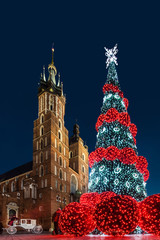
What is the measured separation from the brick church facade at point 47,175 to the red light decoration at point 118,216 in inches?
1124

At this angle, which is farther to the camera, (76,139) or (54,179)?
(76,139)

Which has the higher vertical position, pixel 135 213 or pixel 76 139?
pixel 76 139

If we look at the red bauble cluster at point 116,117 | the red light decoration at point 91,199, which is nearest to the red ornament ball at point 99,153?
the red bauble cluster at point 116,117

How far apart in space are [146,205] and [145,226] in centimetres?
97

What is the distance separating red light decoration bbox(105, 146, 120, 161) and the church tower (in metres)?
23.7

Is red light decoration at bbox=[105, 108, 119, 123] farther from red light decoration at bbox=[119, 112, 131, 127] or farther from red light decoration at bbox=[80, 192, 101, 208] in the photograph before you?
red light decoration at bbox=[80, 192, 101, 208]

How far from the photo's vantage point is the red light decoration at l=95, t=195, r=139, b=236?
10758 mm

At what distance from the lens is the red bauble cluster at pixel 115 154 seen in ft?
57.1

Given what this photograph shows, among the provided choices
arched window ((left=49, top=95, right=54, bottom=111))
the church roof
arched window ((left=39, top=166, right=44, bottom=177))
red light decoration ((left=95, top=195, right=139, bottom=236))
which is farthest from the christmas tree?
the church roof

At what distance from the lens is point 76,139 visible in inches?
2293

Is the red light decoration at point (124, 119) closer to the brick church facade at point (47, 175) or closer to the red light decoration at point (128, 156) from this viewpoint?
the red light decoration at point (128, 156)

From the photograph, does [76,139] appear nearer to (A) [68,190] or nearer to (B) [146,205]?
(A) [68,190]

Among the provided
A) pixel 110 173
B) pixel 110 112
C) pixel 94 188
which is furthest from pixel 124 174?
pixel 110 112

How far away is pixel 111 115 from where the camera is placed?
19.5m
